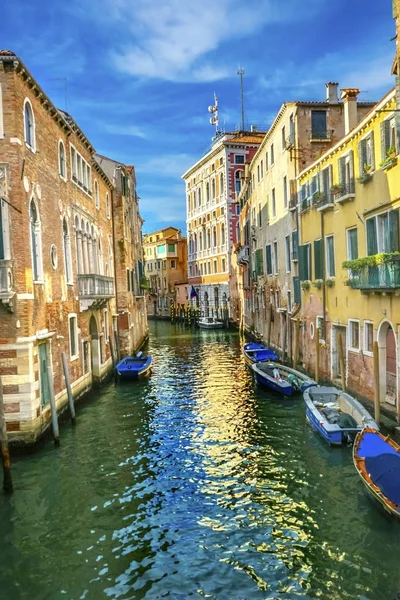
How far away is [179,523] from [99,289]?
10901mm

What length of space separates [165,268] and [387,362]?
52.3 meters

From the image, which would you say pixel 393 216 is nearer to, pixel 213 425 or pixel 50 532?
pixel 213 425

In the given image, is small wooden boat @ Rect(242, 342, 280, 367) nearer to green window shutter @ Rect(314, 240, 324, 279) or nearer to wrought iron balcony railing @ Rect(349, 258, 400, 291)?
green window shutter @ Rect(314, 240, 324, 279)

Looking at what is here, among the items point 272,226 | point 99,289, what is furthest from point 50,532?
point 272,226

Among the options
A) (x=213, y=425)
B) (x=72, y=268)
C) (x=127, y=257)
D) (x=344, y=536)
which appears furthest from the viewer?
(x=127, y=257)

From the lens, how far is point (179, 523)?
7980 mm

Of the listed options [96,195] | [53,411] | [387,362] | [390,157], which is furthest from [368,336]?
[96,195]

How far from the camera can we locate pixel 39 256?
1186cm

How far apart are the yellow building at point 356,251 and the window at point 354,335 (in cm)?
3

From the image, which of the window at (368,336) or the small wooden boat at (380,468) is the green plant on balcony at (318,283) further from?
the small wooden boat at (380,468)

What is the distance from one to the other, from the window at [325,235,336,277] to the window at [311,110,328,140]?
16.7 ft

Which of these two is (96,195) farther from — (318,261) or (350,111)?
(350,111)

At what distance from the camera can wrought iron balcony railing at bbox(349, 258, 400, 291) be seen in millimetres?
10414

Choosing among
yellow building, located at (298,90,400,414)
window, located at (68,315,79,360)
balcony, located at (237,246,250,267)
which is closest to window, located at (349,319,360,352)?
yellow building, located at (298,90,400,414)
